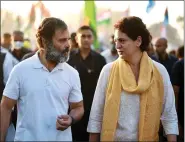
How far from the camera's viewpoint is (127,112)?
16.1 feet

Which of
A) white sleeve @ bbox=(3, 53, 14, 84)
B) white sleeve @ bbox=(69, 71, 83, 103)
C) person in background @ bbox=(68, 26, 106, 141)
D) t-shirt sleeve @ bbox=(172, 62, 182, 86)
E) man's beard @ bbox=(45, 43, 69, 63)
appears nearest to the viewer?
man's beard @ bbox=(45, 43, 69, 63)

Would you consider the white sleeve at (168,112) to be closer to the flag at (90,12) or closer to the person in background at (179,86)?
the person in background at (179,86)

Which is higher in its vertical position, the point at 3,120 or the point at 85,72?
the point at 85,72

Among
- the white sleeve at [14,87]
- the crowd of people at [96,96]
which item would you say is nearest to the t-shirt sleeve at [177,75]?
the crowd of people at [96,96]

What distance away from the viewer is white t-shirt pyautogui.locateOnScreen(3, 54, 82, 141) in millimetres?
4676

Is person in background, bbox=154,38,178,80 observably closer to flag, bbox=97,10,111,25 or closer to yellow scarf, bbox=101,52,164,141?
yellow scarf, bbox=101,52,164,141

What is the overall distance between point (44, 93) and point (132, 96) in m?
0.80

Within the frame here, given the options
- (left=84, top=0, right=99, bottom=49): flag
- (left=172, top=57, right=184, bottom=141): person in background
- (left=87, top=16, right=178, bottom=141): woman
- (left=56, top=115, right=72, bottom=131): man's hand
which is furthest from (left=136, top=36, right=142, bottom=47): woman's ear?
(left=84, top=0, right=99, bottom=49): flag

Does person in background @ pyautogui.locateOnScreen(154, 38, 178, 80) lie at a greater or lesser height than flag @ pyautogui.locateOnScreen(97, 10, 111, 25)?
lesser

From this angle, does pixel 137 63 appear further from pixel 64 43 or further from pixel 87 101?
pixel 87 101

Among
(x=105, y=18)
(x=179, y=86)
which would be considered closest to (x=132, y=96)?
(x=179, y=86)

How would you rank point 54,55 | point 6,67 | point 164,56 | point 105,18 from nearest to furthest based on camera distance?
point 54,55
point 6,67
point 164,56
point 105,18

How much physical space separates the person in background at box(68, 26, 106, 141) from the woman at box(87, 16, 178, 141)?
118 inches

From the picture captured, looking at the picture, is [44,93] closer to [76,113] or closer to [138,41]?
[76,113]
